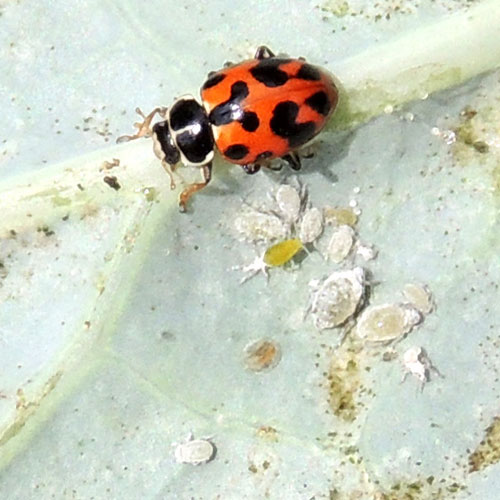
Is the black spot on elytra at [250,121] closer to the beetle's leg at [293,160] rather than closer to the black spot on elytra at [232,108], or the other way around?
the black spot on elytra at [232,108]

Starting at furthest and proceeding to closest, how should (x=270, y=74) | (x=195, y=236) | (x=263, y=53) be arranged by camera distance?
(x=195, y=236) < (x=263, y=53) < (x=270, y=74)

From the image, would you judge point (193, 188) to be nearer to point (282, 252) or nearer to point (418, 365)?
point (282, 252)

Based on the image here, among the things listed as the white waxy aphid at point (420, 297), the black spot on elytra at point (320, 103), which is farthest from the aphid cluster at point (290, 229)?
the black spot on elytra at point (320, 103)

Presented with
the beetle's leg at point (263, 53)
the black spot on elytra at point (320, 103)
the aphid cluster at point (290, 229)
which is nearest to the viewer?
the black spot on elytra at point (320, 103)

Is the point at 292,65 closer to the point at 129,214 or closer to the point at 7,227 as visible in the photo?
the point at 129,214

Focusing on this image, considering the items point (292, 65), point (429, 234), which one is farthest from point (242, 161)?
point (429, 234)

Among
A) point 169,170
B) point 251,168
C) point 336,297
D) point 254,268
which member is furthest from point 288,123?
point 336,297
